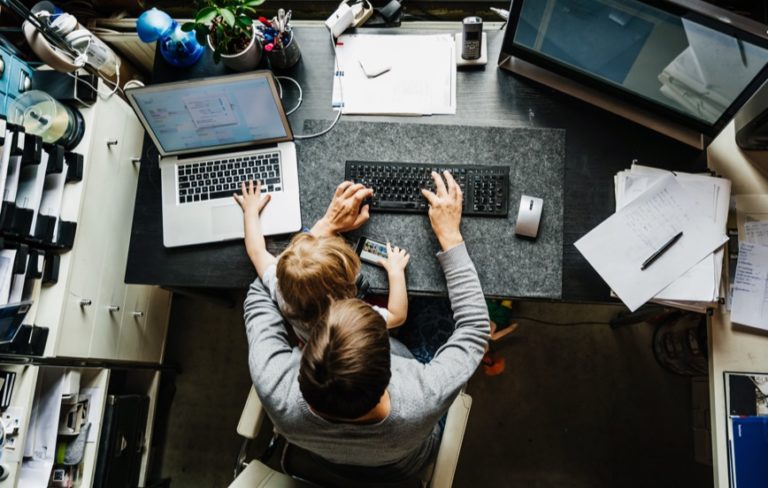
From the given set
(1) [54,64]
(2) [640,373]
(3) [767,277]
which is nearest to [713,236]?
(3) [767,277]

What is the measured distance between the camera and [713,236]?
1.11 metres

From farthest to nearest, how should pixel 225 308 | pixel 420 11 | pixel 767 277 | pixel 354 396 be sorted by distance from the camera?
pixel 225 308 → pixel 420 11 → pixel 767 277 → pixel 354 396

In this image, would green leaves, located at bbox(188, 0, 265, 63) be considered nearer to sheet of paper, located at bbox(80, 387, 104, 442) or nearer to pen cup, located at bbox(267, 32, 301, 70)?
pen cup, located at bbox(267, 32, 301, 70)

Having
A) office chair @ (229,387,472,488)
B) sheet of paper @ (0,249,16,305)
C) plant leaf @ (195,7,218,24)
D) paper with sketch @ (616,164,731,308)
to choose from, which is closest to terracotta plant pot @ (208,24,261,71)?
plant leaf @ (195,7,218,24)

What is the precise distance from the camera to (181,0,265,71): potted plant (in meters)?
1.08

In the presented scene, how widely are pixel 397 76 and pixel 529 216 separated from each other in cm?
47

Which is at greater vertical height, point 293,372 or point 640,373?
point 293,372

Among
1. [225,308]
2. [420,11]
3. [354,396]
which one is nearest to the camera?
[354,396]

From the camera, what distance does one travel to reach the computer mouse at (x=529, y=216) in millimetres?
1137

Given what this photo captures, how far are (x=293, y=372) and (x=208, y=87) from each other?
1.88ft

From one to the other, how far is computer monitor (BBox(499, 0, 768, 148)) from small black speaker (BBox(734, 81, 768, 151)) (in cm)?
7

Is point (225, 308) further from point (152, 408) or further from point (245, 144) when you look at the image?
point (245, 144)

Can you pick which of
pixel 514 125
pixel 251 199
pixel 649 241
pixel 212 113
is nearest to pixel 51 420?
pixel 251 199

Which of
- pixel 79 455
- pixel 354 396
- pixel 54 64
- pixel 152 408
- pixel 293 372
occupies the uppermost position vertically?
pixel 54 64
